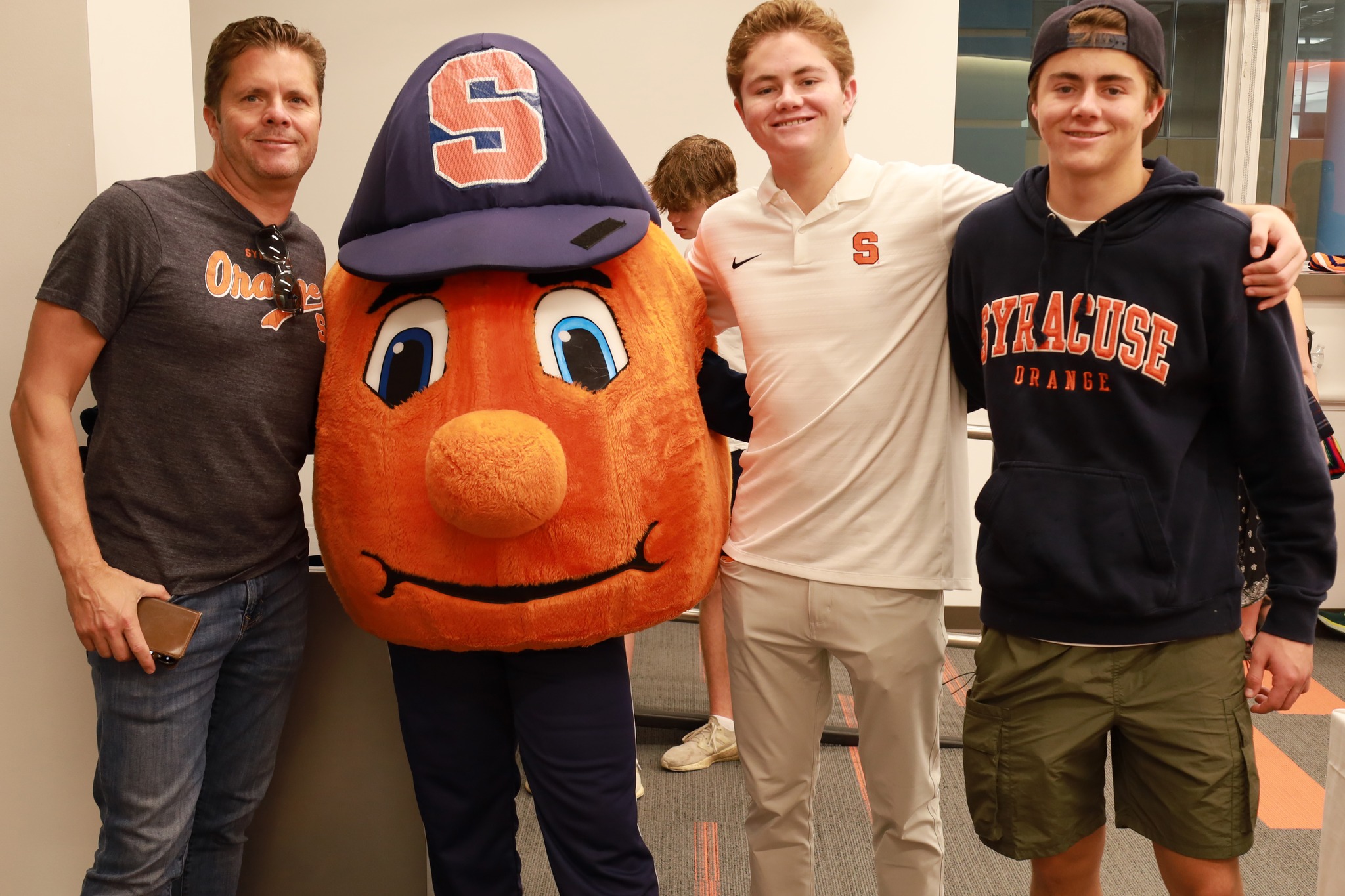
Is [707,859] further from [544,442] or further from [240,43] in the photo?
[240,43]

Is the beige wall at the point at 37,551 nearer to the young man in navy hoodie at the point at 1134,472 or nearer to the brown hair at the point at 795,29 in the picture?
the brown hair at the point at 795,29

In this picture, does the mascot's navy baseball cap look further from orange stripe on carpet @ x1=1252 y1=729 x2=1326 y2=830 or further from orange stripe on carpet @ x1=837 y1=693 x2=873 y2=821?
orange stripe on carpet @ x1=1252 y1=729 x2=1326 y2=830

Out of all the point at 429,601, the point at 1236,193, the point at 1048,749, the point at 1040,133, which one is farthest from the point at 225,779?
the point at 1236,193

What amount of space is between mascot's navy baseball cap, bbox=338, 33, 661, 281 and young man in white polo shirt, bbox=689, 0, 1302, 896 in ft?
0.93

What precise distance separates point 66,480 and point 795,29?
4.18 ft

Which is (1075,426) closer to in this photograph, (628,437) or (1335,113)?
(628,437)

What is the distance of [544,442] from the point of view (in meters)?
1.42

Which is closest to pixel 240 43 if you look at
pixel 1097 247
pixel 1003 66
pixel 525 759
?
pixel 525 759

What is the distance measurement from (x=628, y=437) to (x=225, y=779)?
0.87m

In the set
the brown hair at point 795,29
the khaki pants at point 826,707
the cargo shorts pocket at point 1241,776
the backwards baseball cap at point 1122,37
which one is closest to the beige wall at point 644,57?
the brown hair at point 795,29

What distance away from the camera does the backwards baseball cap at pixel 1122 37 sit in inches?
54.0

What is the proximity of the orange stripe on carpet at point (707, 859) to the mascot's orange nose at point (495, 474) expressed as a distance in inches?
48.9

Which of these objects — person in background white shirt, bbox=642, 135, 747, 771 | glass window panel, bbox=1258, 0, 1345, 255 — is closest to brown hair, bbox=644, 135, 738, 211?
person in background white shirt, bbox=642, 135, 747, 771

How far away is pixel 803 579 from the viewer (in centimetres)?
166
